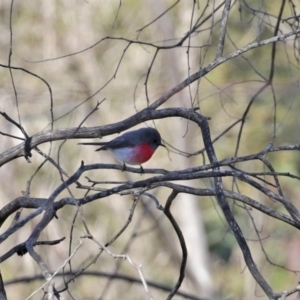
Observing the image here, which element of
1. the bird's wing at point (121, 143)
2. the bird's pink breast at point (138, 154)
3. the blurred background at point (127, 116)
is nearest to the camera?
the bird's pink breast at point (138, 154)

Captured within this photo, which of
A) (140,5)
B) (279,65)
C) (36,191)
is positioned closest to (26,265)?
(36,191)

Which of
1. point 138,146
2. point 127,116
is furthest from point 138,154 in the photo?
point 127,116

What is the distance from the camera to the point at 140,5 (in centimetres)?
1029

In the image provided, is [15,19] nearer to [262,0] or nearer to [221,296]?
[221,296]

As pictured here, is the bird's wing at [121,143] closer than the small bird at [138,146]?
No

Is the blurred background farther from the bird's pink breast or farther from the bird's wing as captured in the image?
the bird's pink breast

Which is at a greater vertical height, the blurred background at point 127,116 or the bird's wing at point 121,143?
the blurred background at point 127,116

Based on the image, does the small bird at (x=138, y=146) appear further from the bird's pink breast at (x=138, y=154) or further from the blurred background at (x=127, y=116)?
the blurred background at (x=127, y=116)

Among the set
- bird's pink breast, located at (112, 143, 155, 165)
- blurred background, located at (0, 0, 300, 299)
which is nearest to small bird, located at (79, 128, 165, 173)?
bird's pink breast, located at (112, 143, 155, 165)

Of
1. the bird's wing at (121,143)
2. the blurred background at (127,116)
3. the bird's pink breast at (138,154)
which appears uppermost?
the blurred background at (127,116)

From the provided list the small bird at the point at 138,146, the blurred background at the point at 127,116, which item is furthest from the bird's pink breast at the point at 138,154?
the blurred background at the point at 127,116

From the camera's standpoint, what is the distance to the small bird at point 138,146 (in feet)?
15.3

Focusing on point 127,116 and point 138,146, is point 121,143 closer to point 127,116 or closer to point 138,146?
point 138,146

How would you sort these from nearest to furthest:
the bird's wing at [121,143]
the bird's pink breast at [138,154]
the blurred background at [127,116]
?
1. the bird's pink breast at [138,154]
2. the bird's wing at [121,143]
3. the blurred background at [127,116]
